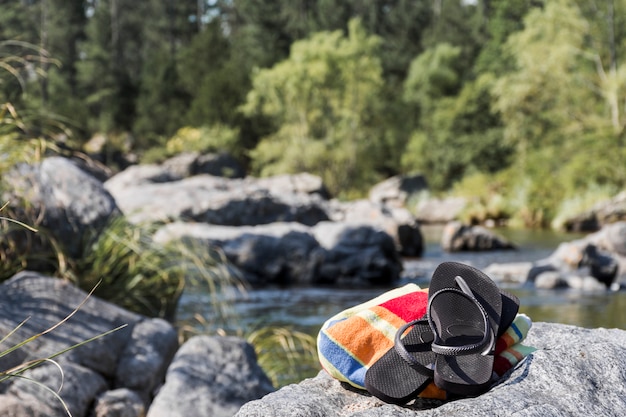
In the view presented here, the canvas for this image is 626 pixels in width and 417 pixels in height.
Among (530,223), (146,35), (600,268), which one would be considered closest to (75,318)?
(600,268)

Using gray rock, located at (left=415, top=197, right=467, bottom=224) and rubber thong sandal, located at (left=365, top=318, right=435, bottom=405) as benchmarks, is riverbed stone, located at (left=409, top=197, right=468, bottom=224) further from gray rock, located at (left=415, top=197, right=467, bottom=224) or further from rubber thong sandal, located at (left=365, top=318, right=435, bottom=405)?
rubber thong sandal, located at (left=365, top=318, right=435, bottom=405)

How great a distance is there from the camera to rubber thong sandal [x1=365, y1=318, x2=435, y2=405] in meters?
1.45

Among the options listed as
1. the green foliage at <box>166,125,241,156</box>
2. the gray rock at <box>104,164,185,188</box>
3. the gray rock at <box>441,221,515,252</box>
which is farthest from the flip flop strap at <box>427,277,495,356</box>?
the green foliage at <box>166,125,241,156</box>

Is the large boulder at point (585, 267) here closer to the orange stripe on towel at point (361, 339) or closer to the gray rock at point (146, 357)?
the gray rock at point (146, 357)

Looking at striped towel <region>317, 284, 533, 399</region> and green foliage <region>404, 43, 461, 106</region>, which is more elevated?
striped towel <region>317, 284, 533, 399</region>

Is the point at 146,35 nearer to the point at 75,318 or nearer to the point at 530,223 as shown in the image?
the point at 530,223

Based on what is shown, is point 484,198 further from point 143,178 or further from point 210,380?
point 210,380

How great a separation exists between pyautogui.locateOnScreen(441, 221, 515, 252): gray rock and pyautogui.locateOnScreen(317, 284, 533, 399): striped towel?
12.8 metres

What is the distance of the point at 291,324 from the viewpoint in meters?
7.19

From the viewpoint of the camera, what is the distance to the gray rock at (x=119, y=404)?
133 inches

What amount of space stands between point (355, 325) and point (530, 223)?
68.2 feet

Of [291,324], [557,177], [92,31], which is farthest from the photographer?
[92,31]

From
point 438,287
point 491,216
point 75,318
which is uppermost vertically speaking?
point 438,287

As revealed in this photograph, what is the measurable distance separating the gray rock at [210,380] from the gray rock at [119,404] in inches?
4.1
